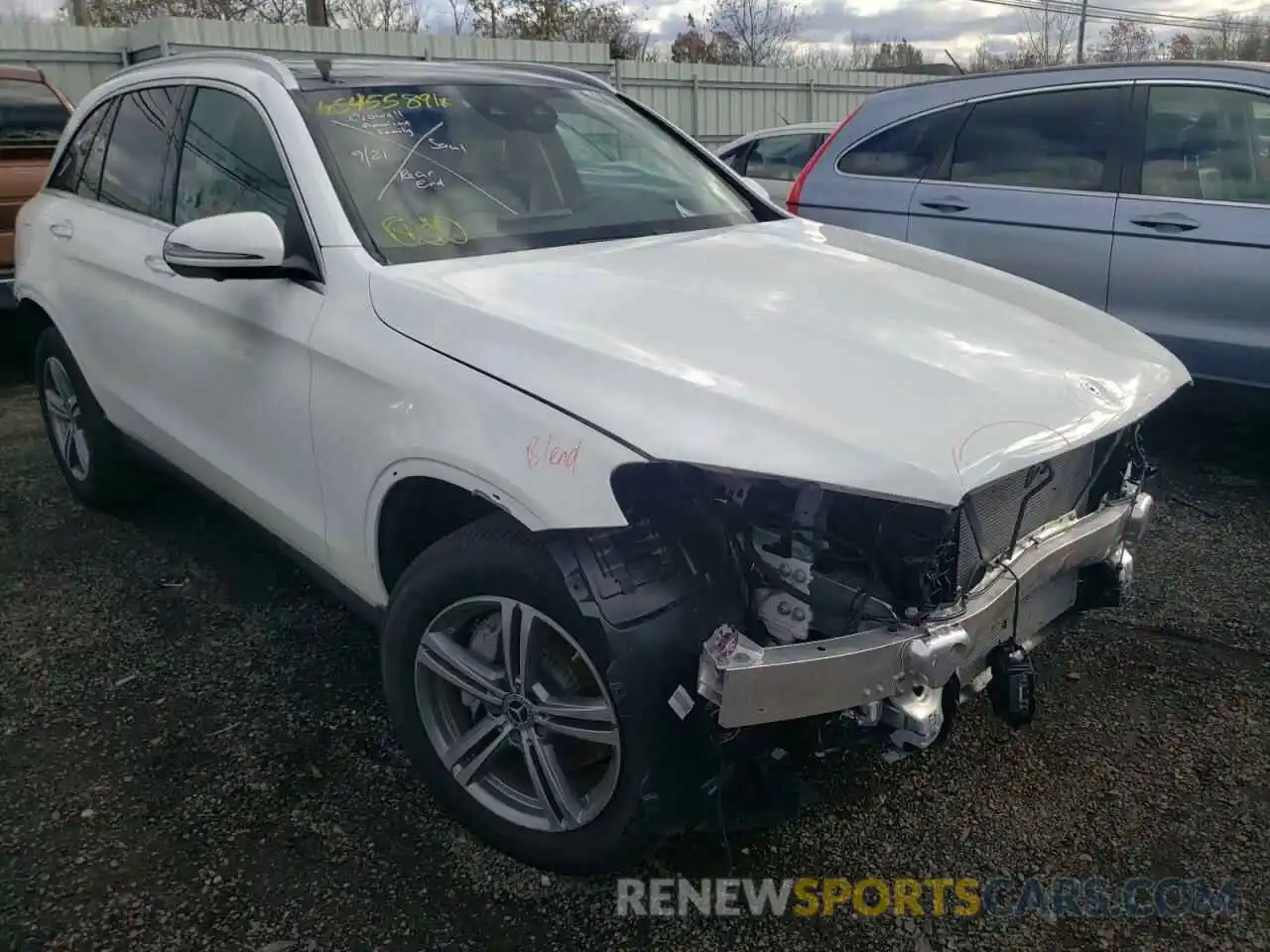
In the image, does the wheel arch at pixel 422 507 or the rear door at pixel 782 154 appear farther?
the rear door at pixel 782 154

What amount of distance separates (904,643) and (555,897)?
1000 mm

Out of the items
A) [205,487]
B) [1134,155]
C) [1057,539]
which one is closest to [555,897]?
[1057,539]

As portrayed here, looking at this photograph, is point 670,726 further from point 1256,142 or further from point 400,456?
point 1256,142

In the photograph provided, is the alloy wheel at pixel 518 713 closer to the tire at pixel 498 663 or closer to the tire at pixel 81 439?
the tire at pixel 498 663

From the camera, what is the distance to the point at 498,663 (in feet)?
7.73

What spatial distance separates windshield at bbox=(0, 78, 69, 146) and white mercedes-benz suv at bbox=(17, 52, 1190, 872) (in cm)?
475

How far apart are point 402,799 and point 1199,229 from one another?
394 centimetres

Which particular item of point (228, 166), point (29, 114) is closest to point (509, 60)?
point (29, 114)

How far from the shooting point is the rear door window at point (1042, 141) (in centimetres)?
488

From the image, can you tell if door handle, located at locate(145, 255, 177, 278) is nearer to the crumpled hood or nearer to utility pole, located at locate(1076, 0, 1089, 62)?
the crumpled hood

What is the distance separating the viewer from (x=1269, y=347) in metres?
4.31

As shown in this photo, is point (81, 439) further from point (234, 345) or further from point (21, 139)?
point (21, 139)

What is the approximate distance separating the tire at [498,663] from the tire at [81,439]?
7.14 ft

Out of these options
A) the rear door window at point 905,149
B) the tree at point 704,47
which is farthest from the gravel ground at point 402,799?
the tree at point 704,47
